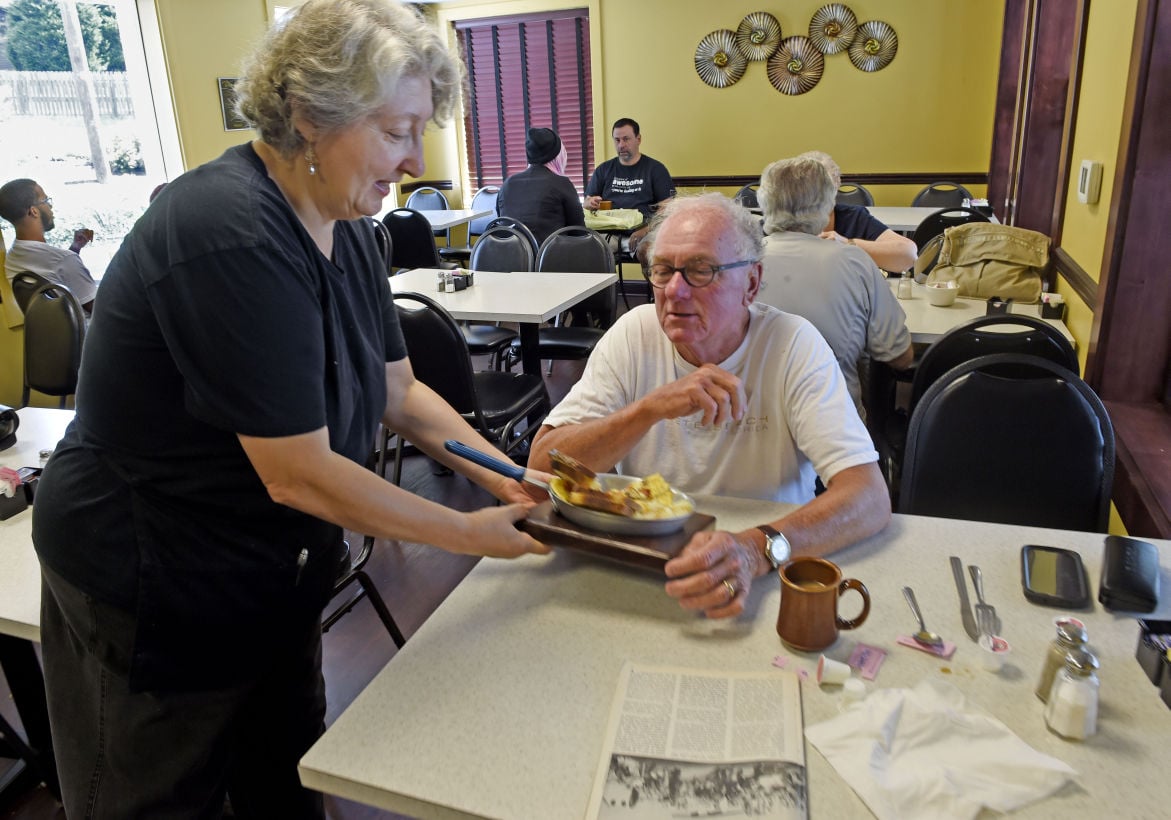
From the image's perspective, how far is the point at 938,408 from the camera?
5.57 ft

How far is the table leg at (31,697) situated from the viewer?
5.73ft

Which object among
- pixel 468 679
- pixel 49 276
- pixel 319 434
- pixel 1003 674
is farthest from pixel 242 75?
pixel 49 276

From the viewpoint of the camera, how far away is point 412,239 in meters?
5.56

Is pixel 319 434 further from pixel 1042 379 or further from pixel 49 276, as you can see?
pixel 49 276

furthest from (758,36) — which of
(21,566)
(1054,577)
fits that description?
(21,566)

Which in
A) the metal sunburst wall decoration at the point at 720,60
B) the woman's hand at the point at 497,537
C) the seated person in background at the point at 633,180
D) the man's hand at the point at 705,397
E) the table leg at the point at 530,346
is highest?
the metal sunburst wall decoration at the point at 720,60

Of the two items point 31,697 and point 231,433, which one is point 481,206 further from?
point 231,433

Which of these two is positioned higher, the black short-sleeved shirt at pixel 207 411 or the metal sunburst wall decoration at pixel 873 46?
the metal sunburst wall decoration at pixel 873 46

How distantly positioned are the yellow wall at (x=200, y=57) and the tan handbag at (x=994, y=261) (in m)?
4.79

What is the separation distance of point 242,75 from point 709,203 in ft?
2.93

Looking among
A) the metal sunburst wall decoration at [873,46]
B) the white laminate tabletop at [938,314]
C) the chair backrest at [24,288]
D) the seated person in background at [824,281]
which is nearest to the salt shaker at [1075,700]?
the seated person in background at [824,281]

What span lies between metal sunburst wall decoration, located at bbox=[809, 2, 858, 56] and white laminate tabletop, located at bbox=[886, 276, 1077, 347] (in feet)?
12.3

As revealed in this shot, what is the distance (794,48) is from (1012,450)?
5533 millimetres

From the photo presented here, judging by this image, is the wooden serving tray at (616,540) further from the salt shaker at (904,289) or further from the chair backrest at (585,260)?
the chair backrest at (585,260)
